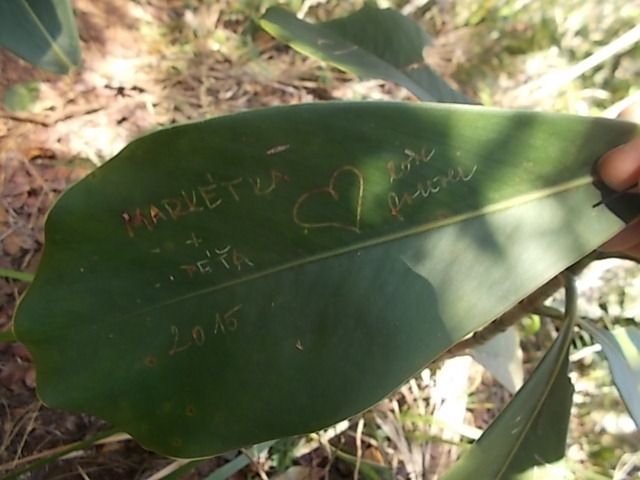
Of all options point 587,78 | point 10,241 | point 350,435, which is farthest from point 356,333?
point 587,78

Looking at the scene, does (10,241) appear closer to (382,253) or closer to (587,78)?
(382,253)

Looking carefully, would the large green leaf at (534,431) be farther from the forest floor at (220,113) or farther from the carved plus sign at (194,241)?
the forest floor at (220,113)

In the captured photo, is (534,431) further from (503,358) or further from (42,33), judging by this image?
(42,33)

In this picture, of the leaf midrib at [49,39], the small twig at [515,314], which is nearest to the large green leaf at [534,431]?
the small twig at [515,314]

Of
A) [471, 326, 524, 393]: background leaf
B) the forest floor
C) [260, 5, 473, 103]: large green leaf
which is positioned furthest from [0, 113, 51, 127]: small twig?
[471, 326, 524, 393]: background leaf

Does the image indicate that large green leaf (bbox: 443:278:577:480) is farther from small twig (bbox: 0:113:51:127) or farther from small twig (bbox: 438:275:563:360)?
small twig (bbox: 0:113:51:127)

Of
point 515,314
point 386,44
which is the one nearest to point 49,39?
point 386,44
